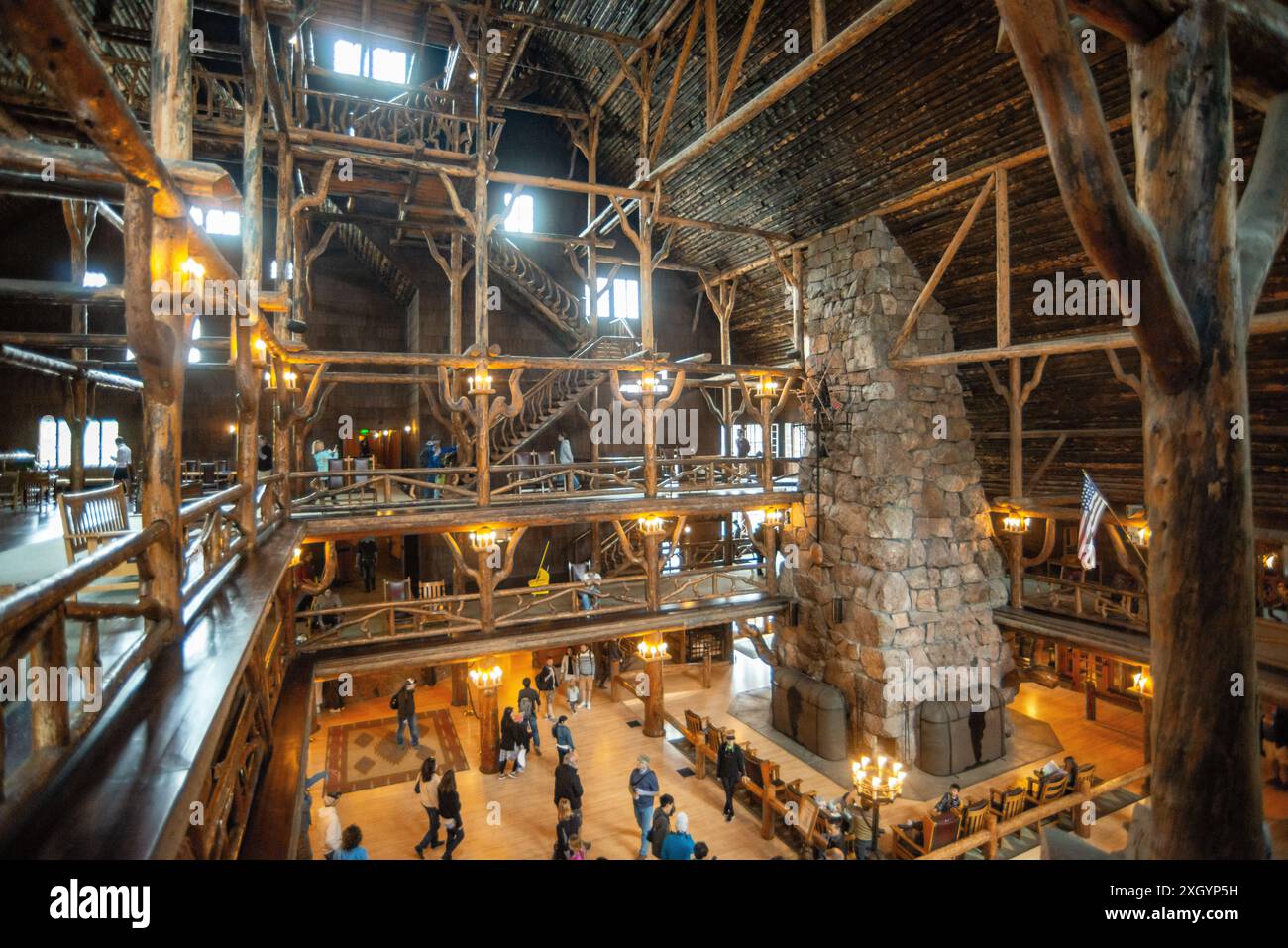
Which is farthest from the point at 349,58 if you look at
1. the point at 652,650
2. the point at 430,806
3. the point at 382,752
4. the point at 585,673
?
the point at 430,806

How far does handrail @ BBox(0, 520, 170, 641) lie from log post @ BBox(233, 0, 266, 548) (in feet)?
12.2

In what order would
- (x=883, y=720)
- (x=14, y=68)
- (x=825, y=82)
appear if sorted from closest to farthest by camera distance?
(x=14, y=68), (x=825, y=82), (x=883, y=720)

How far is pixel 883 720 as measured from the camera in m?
11.3

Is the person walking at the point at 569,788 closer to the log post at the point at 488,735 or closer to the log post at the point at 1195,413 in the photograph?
the log post at the point at 488,735

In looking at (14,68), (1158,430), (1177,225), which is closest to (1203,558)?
(1158,430)

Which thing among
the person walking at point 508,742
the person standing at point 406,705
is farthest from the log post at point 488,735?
the person standing at point 406,705

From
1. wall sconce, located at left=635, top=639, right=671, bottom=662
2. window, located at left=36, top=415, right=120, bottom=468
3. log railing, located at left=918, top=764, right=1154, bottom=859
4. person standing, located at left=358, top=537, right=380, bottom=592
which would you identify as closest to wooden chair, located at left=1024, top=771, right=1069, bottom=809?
log railing, located at left=918, top=764, right=1154, bottom=859

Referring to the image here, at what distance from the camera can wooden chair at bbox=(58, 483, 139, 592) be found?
4.76 metres

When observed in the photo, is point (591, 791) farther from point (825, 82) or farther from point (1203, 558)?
point (825, 82)

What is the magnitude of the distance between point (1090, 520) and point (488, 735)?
34.7 feet

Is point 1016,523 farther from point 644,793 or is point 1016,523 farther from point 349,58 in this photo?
point 349,58

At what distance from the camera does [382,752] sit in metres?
12.0

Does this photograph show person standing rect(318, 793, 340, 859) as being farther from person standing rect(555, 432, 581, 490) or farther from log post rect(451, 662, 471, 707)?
person standing rect(555, 432, 581, 490)

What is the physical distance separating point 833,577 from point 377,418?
12651 millimetres
